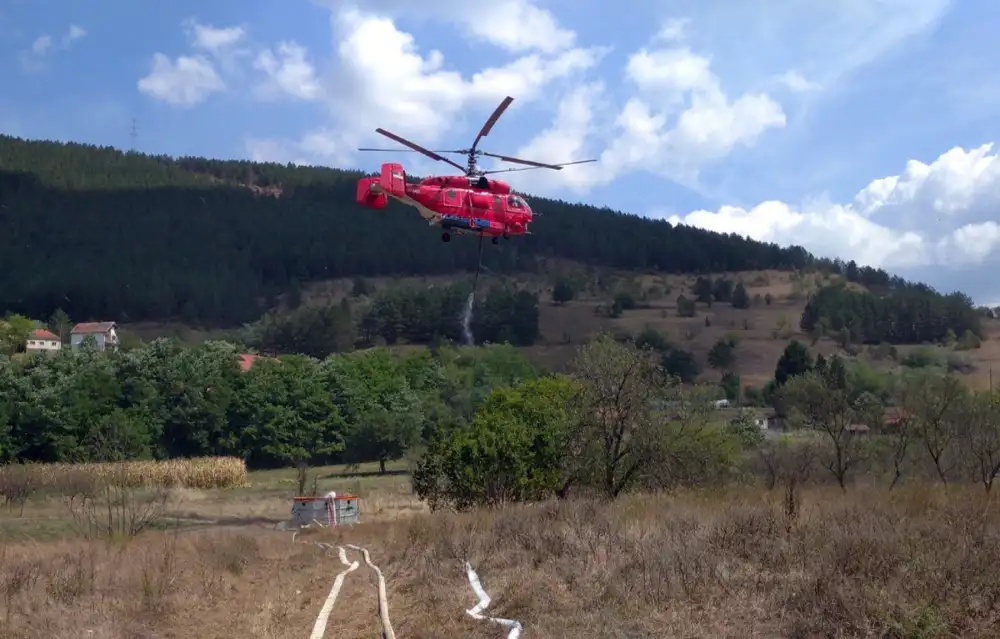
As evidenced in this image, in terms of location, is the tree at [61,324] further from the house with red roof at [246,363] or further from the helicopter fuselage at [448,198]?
the helicopter fuselage at [448,198]

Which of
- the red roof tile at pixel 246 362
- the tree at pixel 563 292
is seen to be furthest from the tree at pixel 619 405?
the tree at pixel 563 292

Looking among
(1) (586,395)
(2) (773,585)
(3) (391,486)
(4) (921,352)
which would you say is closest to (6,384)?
(3) (391,486)

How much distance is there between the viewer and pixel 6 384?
63.6 metres

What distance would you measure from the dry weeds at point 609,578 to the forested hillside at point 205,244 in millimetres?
134537

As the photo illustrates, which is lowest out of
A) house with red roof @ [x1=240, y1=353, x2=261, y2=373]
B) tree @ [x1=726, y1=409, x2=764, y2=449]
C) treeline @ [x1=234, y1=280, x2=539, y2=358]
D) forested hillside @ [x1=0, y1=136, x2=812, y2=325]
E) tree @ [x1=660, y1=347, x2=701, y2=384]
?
tree @ [x1=726, y1=409, x2=764, y2=449]

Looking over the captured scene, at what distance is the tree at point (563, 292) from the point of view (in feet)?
439

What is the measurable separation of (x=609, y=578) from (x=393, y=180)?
14.1 metres

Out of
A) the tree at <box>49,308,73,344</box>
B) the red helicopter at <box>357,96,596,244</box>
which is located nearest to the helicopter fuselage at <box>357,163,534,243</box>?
the red helicopter at <box>357,96,596,244</box>

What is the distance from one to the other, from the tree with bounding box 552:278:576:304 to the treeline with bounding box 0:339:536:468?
192 ft

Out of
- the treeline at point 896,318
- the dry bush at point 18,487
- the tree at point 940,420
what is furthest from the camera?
the treeline at point 896,318

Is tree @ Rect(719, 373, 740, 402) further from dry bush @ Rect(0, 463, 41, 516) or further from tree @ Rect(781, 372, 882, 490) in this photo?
dry bush @ Rect(0, 463, 41, 516)

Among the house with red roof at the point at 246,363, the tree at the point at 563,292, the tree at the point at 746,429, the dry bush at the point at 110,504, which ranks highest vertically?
the tree at the point at 563,292

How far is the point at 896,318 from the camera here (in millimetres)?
114000

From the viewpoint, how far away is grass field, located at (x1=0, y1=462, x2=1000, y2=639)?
836cm
